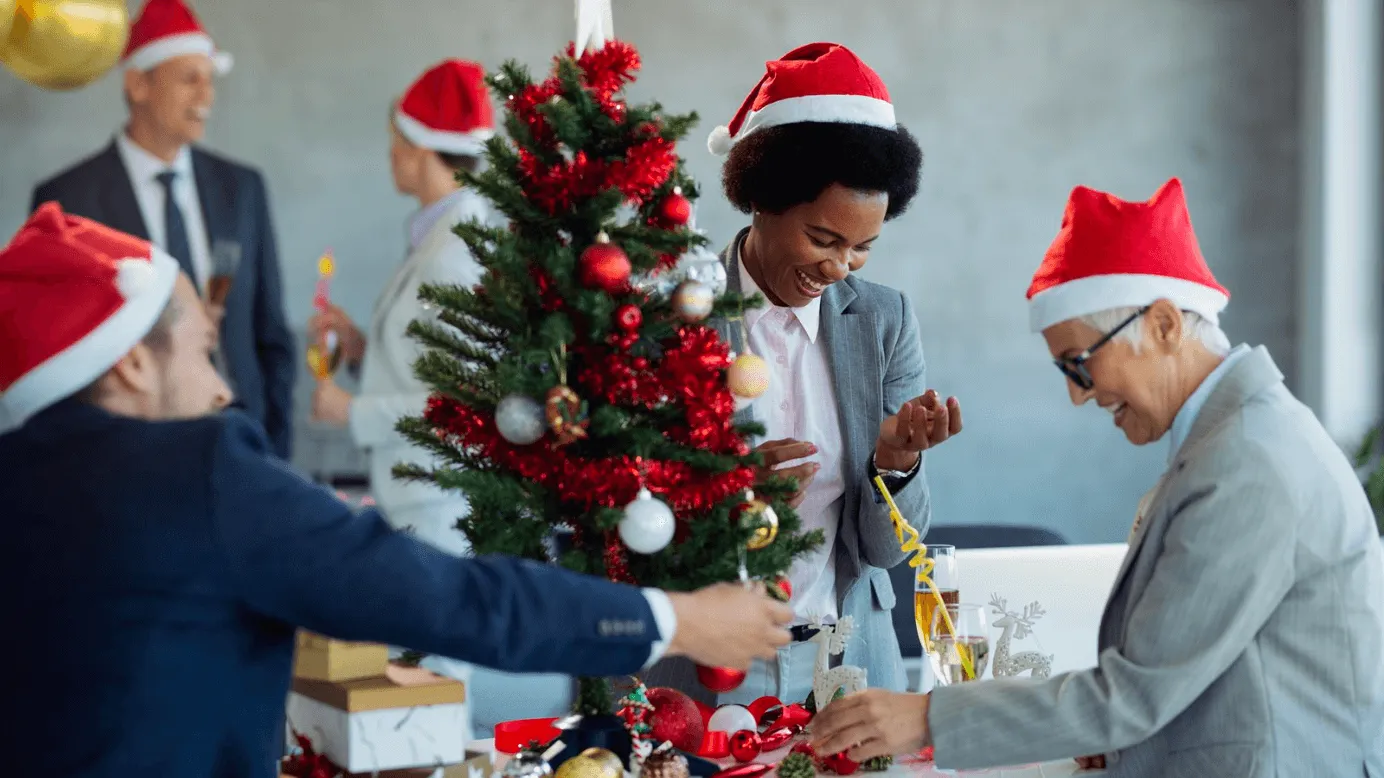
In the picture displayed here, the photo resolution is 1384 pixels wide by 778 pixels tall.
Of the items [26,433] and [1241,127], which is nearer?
[26,433]

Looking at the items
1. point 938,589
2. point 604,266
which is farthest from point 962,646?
point 604,266

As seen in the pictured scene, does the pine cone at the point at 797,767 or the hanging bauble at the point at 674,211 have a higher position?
the hanging bauble at the point at 674,211

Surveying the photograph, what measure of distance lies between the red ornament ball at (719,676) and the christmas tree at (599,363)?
0.11 metres

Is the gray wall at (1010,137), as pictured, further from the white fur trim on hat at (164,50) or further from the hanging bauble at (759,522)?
the hanging bauble at (759,522)

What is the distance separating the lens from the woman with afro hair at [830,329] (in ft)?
7.77

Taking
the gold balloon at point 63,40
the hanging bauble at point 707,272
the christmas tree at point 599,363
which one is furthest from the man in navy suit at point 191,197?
the hanging bauble at point 707,272

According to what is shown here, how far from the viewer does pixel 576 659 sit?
1513mm

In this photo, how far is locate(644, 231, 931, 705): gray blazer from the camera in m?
2.38

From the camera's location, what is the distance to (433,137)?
4.31 m

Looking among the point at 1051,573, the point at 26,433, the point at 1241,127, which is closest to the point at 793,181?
the point at 1051,573

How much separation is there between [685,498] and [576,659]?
0.34 metres

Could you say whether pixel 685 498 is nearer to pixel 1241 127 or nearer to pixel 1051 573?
pixel 1051 573

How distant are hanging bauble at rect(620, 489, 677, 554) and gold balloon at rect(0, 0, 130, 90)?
1575 millimetres

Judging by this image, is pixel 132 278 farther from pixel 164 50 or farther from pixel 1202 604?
pixel 164 50
